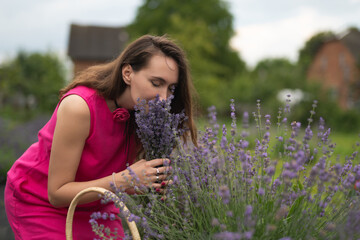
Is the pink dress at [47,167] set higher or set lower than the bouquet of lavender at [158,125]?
lower

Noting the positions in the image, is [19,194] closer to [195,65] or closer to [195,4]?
[195,65]

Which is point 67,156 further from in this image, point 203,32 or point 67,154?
point 203,32

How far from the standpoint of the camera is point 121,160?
2.49 m

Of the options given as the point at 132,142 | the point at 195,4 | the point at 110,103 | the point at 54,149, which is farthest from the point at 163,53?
the point at 195,4

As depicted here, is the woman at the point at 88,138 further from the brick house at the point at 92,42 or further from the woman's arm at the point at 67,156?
the brick house at the point at 92,42

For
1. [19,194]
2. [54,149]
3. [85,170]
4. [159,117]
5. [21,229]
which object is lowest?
[21,229]

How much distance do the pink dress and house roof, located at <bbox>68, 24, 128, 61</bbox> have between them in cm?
3993

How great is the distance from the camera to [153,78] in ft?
7.18

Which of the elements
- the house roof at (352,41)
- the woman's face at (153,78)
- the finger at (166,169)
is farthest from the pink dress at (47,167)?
the house roof at (352,41)

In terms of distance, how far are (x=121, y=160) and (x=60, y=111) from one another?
0.54 metres

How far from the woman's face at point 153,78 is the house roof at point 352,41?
36.6 m

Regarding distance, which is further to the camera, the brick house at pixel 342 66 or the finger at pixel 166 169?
the brick house at pixel 342 66

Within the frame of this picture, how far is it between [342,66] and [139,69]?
129 ft

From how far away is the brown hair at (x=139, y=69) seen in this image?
7.52 ft
